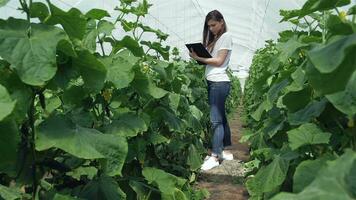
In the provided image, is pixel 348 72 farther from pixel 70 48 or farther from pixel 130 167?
pixel 130 167

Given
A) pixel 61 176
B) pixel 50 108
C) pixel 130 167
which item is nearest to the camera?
pixel 61 176

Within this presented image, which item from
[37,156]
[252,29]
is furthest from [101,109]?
[252,29]

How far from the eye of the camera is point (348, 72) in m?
1.26

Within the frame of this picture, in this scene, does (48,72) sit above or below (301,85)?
above

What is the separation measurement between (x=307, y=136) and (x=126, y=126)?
70 centimetres

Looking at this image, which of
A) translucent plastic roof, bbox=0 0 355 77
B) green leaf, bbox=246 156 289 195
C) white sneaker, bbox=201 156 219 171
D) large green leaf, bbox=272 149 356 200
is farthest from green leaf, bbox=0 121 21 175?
translucent plastic roof, bbox=0 0 355 77

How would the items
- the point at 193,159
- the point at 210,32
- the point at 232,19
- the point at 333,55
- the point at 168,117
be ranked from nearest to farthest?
the point at 333,55, the point at 168,117, the point at 193,159, the point at 210,32, the point at 232,19

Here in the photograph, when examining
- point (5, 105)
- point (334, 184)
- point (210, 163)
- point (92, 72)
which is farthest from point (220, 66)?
point (334, 184)

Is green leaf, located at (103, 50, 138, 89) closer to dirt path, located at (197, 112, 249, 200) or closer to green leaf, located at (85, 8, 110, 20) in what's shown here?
green leaf, located at (85, 8, 110, 20)

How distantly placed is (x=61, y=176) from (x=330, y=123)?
102 cm

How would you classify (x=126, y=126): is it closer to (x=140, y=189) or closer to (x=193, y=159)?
(x=140, y=189)

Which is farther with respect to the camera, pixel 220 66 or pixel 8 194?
pixel 220 66

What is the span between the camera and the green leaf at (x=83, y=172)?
1.95m

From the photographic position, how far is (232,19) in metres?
14.2
